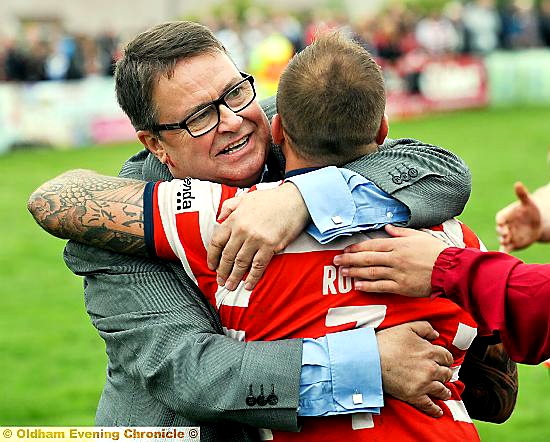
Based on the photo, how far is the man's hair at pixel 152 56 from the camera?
10.4ft

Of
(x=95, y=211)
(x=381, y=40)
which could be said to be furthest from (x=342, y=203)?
(x=381, y=40)

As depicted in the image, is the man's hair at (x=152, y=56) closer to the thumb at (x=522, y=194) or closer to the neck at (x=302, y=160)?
the neck at (x=302, y=160)

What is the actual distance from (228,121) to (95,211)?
A: 51cm

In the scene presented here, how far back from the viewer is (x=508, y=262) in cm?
264

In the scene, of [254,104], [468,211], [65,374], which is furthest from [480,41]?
[254,104]

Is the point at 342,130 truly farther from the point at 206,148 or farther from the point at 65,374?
the point at 65,374

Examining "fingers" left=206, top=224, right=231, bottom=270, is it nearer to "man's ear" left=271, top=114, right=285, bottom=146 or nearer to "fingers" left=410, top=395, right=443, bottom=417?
"man's ear" left=271, top=114, right=285, bottom=146

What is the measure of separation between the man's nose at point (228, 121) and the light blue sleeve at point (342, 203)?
414mm

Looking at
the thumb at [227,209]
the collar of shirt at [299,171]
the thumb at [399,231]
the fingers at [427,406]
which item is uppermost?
the collar of shirt at [299,171]

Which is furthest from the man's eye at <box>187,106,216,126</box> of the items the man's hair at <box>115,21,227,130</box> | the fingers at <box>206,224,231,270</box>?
the fingers at <box>206,224,231,270</box>

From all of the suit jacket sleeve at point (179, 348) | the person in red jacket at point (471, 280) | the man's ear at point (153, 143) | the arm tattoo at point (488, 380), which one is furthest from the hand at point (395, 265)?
the man's ear at point (153, 143)

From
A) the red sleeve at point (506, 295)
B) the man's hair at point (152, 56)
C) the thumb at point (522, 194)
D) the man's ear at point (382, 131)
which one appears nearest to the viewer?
the red sleeve at point (506, 295)

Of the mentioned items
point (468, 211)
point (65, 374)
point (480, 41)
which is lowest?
point (480, 41)

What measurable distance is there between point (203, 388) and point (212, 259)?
1.16ft
